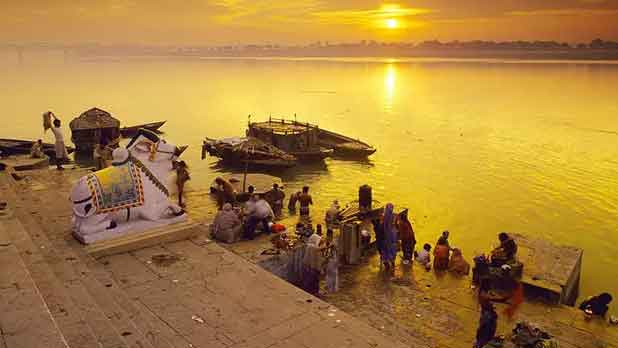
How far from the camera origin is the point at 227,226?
31.2 ft

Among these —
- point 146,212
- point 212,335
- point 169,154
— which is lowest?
point 212,335

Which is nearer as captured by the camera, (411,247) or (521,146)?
(411,247)

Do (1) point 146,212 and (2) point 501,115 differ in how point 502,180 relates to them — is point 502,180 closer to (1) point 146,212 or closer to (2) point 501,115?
(1) point 146,212

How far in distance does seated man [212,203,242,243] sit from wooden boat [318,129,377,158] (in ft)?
54.7

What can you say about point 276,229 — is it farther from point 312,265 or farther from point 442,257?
point 442,257

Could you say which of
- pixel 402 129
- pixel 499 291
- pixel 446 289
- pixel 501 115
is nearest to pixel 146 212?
pixel 446 289

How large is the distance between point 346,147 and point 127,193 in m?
Result: 18.6

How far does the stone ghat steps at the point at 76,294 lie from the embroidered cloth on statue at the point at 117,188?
829 millimetres

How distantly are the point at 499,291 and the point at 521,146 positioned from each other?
996 inches

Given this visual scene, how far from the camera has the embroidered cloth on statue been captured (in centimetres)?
787

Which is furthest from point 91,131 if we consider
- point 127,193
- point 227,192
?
point 127,193

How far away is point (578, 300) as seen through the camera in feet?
35.7

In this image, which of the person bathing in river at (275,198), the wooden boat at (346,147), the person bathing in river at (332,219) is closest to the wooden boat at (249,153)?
the wooden boat at (346,147)

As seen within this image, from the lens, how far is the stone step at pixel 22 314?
4.44 m
